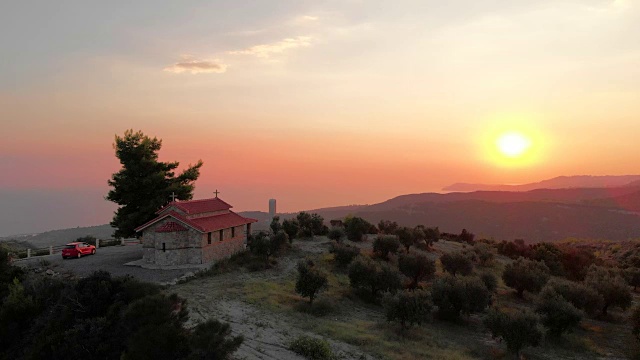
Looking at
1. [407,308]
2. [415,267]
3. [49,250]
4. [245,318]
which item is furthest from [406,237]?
[49,250]

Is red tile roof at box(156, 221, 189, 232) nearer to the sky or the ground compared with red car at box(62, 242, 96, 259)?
nearer to the sky

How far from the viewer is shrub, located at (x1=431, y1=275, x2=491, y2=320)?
28.0m

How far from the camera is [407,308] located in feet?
76.4

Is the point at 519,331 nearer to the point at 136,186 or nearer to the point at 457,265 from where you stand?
the point at 457,265

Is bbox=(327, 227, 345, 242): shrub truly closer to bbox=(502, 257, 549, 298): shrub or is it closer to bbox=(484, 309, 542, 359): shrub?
bbox=(502, 257, 549, 298): shrub

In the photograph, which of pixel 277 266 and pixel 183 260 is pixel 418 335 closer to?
pixel 277 266

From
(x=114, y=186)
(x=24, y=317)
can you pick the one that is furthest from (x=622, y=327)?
(x=114, y=186)

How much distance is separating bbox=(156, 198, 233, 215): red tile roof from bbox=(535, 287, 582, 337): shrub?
28.0 m

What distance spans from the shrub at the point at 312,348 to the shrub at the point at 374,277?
12.3 metres

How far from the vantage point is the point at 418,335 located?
76.2ft

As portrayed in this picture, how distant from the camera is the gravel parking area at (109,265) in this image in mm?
29875

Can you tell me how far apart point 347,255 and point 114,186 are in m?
26.6

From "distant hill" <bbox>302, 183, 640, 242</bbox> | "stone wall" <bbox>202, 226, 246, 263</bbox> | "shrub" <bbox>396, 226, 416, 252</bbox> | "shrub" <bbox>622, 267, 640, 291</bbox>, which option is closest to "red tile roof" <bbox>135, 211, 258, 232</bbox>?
"stone wall" <bbox>202, 226, 246, 263</bbox>

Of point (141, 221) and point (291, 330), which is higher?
point (141, 221)
